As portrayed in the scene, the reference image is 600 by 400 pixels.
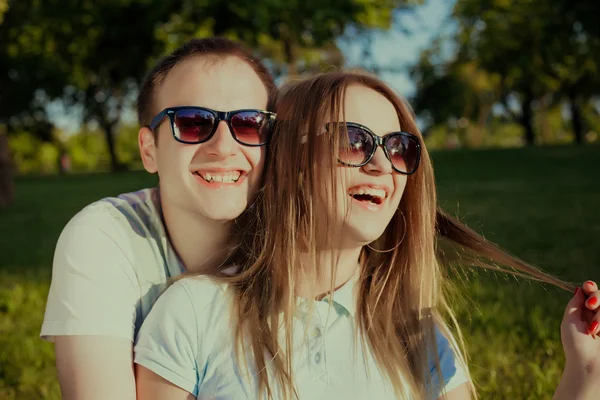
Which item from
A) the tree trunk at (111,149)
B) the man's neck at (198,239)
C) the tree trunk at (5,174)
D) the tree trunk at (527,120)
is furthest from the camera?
the tree trunk at (527,120)

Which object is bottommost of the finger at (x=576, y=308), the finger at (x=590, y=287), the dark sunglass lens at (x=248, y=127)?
the finger at (x=576, y=308)

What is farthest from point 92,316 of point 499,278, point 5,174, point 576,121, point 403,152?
point 576,121

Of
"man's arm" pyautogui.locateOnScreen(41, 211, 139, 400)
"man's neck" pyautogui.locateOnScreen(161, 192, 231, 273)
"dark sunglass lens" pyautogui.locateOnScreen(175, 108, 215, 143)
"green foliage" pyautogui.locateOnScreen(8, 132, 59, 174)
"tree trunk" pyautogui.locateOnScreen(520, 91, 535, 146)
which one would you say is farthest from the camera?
"green foliage" pyautogui.locateOnScreen(8, 132, 59, 174)

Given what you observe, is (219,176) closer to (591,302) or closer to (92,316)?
(92,316)

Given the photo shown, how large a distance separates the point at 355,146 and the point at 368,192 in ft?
0.53

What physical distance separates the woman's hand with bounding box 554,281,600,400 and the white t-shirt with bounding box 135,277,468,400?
40 centimetres

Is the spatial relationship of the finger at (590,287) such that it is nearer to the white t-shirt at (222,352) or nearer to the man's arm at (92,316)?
the white t-shirt at (222,352)

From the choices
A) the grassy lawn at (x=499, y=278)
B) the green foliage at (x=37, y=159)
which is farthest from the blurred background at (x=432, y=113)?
the green foliage at (x=37, y=159)

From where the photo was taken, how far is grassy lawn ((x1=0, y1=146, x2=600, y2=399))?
3676mm

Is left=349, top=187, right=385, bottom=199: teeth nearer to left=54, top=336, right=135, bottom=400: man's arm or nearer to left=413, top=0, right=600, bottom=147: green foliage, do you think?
left=54, top=336, right=135, bottom=400: man's arm

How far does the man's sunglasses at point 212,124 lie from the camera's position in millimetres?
2334

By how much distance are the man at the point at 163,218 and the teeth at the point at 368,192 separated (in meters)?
0.38

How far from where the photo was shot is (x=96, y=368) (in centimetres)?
213

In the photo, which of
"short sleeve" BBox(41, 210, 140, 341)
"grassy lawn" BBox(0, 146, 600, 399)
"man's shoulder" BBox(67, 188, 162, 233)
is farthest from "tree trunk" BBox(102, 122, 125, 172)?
"short sleeve" BBox(41, 210, 140, 341)
